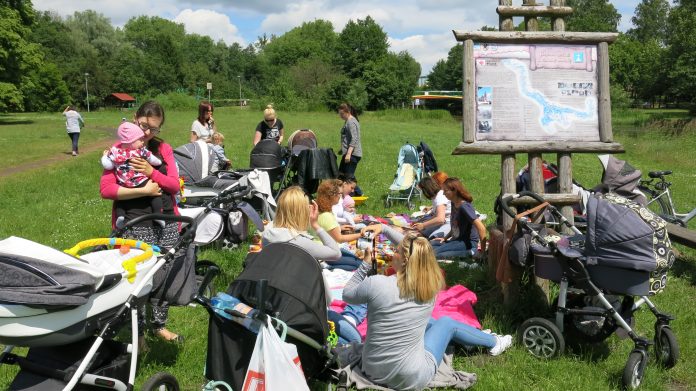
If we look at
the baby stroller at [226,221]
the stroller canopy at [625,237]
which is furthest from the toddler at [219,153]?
the stroller canopy at [625,237]

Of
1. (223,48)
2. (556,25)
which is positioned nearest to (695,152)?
(556,25)

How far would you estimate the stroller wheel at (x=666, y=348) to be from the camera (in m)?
4.33

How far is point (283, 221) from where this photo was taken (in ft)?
14.8

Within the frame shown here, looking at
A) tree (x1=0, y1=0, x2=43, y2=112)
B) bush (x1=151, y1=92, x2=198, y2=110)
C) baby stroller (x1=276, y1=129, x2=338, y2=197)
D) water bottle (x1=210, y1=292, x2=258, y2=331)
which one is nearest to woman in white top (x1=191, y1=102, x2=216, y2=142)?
baby stroller (x1=276, y1=129, x2=338, y2=197)

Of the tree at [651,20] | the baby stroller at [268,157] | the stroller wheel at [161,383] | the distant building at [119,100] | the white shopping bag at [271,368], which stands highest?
the tree at [651,20]

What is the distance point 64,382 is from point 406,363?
207cm

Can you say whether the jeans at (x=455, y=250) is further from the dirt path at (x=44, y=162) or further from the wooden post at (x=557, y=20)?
the dirt path at (x=44, y=162)

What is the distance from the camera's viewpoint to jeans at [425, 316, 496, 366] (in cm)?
433

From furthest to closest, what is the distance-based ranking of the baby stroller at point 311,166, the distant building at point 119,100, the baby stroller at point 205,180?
the distant building at point 119,100, the baby stroller at point 311,166, the baby stroller at point 205,180

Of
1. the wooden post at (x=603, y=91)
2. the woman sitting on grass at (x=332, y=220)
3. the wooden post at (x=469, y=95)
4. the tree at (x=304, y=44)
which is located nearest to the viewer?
the wooden post at (x=469, y=95)

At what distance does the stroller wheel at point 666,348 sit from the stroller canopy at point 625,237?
68cm

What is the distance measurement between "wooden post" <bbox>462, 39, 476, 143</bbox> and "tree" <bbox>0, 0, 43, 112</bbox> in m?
37.7

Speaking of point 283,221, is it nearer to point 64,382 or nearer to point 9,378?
point 64,382

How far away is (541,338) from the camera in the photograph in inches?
180
